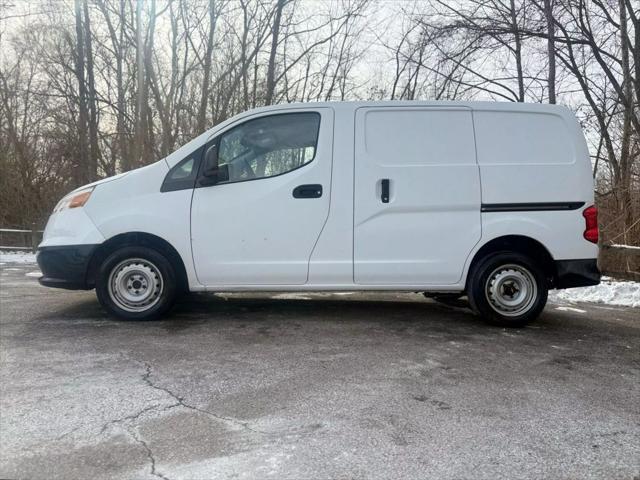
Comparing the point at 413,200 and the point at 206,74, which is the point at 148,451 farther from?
the point at 206,74

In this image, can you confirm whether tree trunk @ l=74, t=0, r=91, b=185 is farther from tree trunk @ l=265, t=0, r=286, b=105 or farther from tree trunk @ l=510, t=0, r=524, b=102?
tree trunk @ l=510, t=0, r=524, b=102

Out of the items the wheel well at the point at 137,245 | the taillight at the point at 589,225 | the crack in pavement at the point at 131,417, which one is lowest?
the crack in pavement at the point at 131,417

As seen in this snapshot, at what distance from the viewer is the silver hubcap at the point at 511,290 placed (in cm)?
478

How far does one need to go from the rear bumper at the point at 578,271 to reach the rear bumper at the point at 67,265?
435 cm

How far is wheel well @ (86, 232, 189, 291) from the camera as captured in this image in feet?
15.4

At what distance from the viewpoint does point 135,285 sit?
4781 millimetres

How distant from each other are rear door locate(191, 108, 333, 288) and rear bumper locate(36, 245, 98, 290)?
3.39 ft

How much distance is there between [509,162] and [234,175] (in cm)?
257

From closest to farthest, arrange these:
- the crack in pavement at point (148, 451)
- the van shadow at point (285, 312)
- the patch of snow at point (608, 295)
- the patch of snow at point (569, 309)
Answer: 1. the crack in pavement at point (148, 451)
2. the van shadow at point (285, 312)
3. the patch of snow at point (569, 309)
4. the patch of snow at point (608, 295)

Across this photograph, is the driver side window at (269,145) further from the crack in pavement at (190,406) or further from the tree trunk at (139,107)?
the tree trunk at (139,107)

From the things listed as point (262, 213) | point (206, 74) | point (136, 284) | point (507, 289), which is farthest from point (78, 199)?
point (206, 74)

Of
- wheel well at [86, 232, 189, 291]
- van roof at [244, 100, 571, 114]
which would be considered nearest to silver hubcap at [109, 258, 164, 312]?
wheel well at [86, 232, 189, 291]

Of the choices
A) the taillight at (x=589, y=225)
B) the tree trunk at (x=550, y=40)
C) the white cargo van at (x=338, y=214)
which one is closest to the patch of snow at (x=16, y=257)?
the white cargo van at (x=338, y=214)

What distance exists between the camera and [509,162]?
4.71 meters
